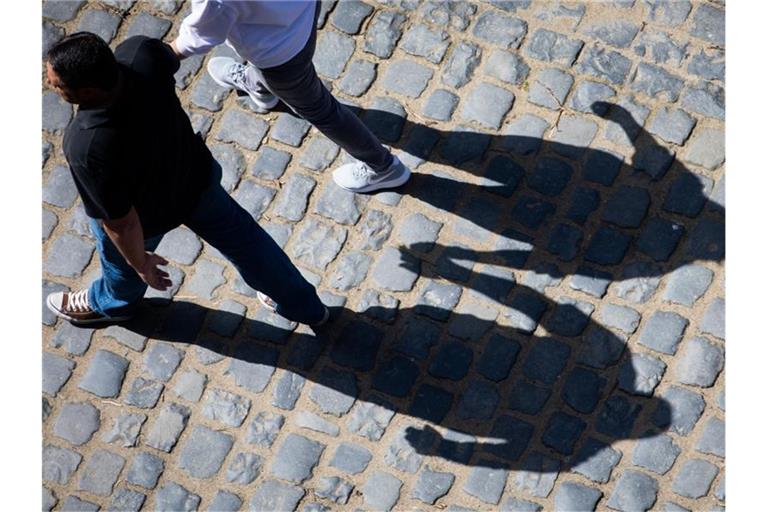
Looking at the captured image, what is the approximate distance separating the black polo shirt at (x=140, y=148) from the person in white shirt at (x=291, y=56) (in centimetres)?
22

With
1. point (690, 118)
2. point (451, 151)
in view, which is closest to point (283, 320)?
point (451, 151)

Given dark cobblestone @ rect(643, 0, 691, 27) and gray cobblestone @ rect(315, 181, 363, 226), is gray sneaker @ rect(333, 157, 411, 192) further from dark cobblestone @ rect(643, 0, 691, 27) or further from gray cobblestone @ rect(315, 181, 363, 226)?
dark cobblestone @ rect(643, 0, 691, 27)

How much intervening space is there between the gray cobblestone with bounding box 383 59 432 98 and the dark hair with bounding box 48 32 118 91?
8.48 feet

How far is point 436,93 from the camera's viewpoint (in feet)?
19.5

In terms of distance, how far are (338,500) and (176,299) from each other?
1.46 m

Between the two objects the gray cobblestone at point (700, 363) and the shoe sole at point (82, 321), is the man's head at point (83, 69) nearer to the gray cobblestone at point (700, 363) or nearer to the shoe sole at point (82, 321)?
the shoe sole at point (82, 321)

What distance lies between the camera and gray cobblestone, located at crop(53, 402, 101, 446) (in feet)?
17.4

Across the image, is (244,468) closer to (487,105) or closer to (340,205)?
(340,205)

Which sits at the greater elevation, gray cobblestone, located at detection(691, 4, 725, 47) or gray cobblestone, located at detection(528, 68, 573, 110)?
gray cobblestone, located at detection(691, 4, 725, 47)

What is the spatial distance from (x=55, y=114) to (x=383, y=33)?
2.07 metres

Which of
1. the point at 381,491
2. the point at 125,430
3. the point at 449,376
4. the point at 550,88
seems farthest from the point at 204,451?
the point at 550,88

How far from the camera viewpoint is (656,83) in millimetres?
5848

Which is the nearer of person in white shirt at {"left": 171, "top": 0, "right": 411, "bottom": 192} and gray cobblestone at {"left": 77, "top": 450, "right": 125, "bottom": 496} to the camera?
person in white shirt at {"left": 171, "top": 0, "right": 411, "bottom": 192}

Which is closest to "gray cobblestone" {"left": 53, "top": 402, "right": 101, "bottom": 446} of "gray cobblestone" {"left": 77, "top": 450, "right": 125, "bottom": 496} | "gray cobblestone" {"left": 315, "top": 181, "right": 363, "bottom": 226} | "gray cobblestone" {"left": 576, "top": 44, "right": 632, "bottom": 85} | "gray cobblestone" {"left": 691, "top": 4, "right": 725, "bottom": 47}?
"gray cobblestone" {"left": 77, "top": 450, "right": 125, "bottom": 496}
